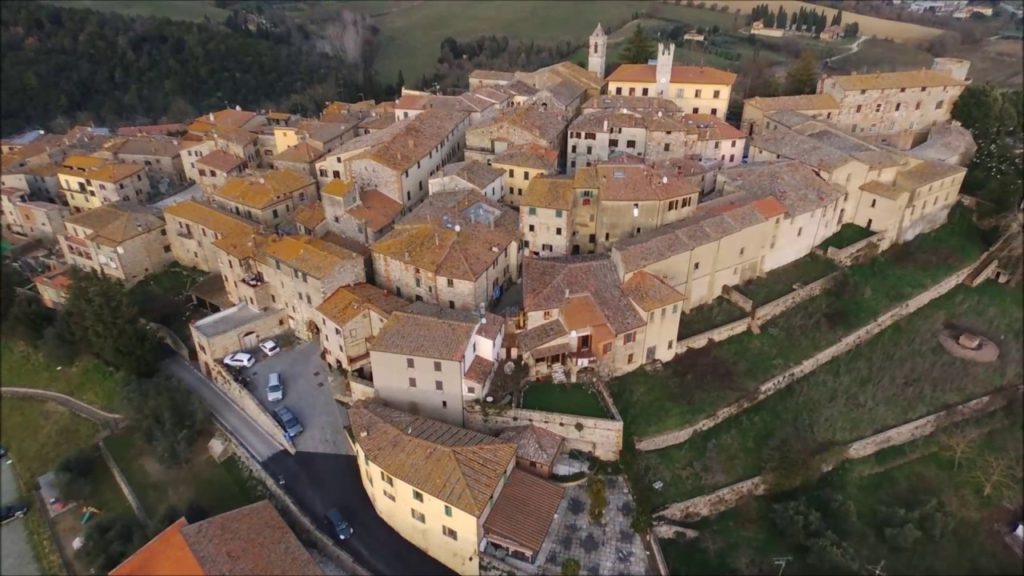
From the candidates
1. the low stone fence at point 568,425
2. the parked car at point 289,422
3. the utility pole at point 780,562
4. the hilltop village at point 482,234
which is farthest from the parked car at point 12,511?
the utility pole at point 780,562

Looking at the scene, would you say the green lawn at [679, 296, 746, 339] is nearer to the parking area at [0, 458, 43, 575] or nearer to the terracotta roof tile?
the terracotta roof tile

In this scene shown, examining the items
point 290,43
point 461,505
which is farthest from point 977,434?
point 290,43

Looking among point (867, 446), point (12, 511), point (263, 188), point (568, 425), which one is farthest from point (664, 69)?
point (12, 511)

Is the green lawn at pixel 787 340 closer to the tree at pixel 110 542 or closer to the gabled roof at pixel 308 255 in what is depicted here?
the gabled roof at pixel 308 255

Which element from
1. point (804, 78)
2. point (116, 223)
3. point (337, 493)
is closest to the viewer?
point (337, 493)

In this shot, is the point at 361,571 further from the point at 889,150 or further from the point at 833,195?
the point at 889,150

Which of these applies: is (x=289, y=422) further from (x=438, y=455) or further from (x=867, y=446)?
(x=867, y=446)

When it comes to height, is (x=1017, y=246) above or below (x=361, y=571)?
above
